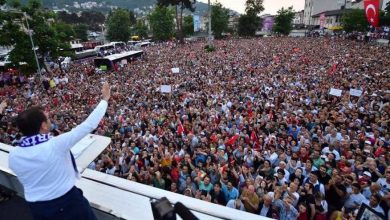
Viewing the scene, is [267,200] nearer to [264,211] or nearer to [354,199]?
[264,211]

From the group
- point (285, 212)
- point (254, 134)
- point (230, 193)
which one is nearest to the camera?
point (285, 212)

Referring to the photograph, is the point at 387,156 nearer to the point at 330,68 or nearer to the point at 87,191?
the point at 87,191

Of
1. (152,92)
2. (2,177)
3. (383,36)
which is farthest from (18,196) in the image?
(383,36)

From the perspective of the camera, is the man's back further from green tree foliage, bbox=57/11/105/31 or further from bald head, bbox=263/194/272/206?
green tree foliage, bbox=57/11/105/31

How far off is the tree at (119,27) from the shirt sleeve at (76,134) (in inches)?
2193

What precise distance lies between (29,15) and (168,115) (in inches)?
692

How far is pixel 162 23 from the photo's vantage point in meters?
55.6

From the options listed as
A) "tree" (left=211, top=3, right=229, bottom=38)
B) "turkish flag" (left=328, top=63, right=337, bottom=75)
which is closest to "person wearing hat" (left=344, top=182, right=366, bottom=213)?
"turkish flag" (left=328, top=63, right=337, bottom=75)

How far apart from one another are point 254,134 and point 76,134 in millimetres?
7603

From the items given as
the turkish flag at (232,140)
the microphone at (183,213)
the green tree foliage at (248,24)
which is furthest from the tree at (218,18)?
the microphone at (183,213)

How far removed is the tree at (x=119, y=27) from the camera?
5344cm

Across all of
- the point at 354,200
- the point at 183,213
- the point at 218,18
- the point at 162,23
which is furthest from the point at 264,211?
the point at 218,18

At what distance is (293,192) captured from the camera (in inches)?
210

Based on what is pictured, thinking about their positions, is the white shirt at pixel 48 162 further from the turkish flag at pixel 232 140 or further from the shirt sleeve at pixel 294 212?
the turkish flag at pixel 232 140
